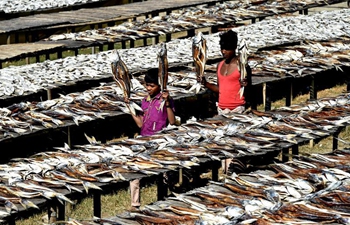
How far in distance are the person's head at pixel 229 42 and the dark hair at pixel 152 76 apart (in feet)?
3.52

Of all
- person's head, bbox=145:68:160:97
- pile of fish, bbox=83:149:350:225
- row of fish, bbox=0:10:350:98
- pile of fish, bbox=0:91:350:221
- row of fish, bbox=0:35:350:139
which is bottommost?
row of fish, bbox=0:10:350:98

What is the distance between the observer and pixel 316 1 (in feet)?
67.0

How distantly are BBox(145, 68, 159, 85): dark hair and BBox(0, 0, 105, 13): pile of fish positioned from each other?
1253 cm

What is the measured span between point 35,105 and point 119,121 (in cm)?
409

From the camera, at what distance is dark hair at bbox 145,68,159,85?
963 cm

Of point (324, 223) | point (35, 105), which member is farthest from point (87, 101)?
point (324, 223)

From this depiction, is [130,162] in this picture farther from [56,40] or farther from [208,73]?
[56,40]

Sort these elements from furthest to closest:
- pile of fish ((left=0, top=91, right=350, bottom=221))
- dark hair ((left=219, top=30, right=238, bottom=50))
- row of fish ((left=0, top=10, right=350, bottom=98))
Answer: row of fish ((left=0, top=10, right=350, bottom=98)), dark hair ((left=219, top=30, right=238, bottom=50)), pile of fish ((left=0, top=91, right=350, bottom=221))

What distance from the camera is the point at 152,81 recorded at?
9.73 m

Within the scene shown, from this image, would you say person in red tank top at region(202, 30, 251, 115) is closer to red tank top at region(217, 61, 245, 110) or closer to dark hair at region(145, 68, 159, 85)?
red tank top at region(217, 61, 245, 110)

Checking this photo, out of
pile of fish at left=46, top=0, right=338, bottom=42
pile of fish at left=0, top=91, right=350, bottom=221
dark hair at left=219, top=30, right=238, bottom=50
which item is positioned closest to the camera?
pile of fish at left=0, top=91, right=350, bottom=221

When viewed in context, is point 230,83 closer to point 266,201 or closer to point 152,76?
point 152,76

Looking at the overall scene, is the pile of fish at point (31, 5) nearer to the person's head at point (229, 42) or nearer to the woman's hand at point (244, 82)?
the person's head at point (229, 42)

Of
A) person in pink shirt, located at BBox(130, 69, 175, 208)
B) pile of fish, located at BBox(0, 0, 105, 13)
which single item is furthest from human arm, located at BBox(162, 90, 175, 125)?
pile of fish, located at BBox(0, 0, 105, 13)
